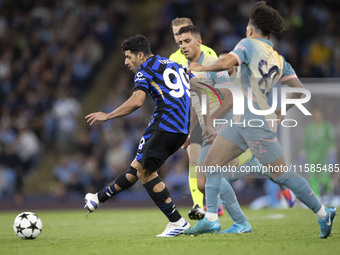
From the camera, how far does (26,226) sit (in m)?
7.02

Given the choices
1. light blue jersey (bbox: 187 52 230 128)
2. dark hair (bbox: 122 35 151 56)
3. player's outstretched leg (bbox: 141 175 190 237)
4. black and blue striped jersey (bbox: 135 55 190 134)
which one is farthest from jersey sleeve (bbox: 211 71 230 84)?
player's outstretched leg (bbox: 141 175 190 237)

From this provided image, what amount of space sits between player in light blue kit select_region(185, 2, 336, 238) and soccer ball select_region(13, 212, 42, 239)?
209 cm

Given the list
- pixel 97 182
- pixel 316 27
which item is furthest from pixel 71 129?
pixel 316 27

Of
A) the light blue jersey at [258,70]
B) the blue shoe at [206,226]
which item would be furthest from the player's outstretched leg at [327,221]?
the blue shoe at [206,226]

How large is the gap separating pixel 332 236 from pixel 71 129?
10855mm

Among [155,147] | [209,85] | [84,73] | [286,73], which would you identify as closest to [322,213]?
[286,73]

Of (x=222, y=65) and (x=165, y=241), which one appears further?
(x=165, y=241)

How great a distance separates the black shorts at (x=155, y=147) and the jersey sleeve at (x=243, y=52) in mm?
1190

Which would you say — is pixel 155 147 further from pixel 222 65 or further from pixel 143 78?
pixel 222 65

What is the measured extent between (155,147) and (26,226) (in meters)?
1.70

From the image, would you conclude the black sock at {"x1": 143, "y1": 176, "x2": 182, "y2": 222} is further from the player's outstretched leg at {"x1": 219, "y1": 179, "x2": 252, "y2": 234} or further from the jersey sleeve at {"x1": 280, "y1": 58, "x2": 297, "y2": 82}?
the jersey sleeve at {"x1": 280, "y1": 58, "x2": 297, "y2": 82}

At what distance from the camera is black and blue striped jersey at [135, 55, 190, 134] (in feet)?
22.4

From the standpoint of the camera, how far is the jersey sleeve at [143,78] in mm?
6680

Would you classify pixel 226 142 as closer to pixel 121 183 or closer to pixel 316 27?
pixel 121 183
